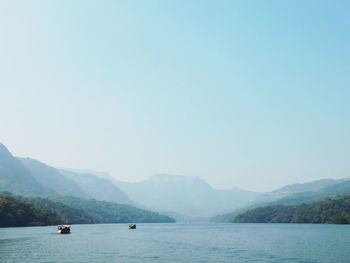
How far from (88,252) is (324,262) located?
62.5 metres

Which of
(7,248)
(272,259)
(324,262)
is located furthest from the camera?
(7,248)

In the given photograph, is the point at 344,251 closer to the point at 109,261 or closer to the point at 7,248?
the point at 109,261

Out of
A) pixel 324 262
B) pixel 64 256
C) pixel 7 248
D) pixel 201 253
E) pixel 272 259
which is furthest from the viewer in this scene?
pixel 7 248

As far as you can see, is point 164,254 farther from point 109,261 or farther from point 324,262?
point 324,262

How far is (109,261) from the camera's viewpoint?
9688cm

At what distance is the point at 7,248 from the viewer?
127m

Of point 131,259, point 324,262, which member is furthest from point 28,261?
point 324,262

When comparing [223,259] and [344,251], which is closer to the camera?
[223,259]

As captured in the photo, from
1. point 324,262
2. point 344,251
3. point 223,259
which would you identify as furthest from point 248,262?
point 344,251

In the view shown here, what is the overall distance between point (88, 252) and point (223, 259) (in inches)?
1585

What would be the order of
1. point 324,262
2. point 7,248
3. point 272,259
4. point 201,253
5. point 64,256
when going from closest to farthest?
point 324,262, point 272,259, point 64,256, point 201,253, point 7,248

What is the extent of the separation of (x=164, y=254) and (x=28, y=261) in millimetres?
34391

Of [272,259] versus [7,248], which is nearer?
[272,259]

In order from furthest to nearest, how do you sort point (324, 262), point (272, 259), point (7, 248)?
point (7, 248) → point (272, 259) → point (324, 262)
